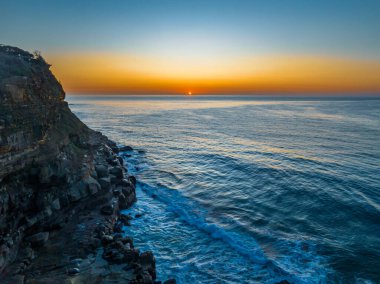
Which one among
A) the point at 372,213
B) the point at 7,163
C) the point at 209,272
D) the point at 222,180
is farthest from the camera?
the point at 222,180

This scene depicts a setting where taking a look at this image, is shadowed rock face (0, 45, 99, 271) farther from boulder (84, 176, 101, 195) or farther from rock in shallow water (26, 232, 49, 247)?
boulder (84, 176, 101, 195)

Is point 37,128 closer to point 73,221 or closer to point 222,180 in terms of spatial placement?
point 73,221

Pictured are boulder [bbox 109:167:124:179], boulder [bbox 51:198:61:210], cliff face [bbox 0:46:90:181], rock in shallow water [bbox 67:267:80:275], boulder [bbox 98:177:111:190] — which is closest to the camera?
rock in shallow water [bbox 67:267:80:275]

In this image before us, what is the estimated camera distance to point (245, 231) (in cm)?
2078

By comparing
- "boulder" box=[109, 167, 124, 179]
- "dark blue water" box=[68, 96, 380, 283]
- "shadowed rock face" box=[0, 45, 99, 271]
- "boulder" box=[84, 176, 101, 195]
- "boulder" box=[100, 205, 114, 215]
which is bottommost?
"dark blue water" box=[68, 96, 380, 283]

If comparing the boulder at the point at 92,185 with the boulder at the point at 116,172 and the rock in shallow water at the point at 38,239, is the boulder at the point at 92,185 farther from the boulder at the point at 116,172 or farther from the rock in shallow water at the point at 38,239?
the boulder at the point at 116,172

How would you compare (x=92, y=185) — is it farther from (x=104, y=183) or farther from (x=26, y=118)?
(x=26, y=118)

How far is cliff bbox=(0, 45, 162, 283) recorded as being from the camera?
46.6ft

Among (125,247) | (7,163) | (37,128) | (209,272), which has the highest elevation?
(37,128)

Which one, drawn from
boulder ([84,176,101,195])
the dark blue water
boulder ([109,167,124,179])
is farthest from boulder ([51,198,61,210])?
boulder ([109,167,124,179])

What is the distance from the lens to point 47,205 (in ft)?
56.3

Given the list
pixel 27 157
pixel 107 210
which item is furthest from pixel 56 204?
pixel 107 210

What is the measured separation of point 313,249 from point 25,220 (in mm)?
18092

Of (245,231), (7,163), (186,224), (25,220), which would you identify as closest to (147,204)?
(186,224)
